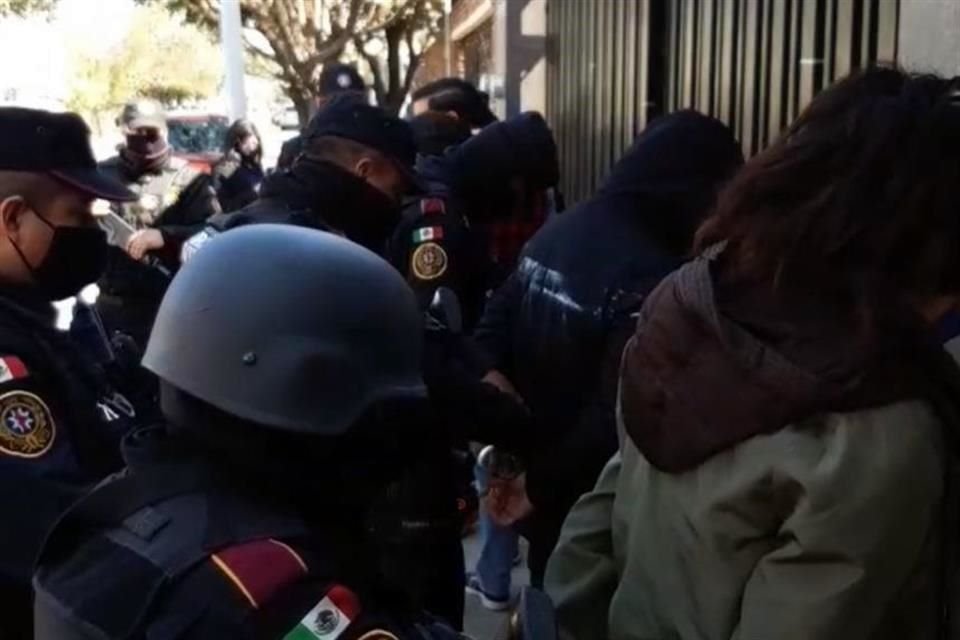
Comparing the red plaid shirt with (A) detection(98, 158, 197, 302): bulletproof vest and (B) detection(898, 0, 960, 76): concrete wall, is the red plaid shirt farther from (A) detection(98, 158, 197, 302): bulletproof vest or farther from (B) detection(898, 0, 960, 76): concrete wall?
(B) detection(898, 0, 960, 76): concrete wall

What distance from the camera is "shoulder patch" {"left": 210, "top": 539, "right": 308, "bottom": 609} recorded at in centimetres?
139

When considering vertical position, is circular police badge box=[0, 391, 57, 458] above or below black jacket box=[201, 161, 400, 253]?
below

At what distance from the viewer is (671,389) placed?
5.75ft

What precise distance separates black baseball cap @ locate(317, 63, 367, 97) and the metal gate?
1470mm

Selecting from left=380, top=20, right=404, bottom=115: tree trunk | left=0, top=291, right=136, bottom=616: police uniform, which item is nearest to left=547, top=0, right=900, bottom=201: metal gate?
left=0, top=291, right=136, bottom=616: police uniform

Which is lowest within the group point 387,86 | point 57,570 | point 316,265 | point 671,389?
point 387,86

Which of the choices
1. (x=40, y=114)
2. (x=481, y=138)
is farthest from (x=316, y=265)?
(x=481, y=138)

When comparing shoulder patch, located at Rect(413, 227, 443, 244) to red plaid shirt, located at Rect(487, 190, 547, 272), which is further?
red plaid shirt, located at Rect(487, 190, 547, 272)

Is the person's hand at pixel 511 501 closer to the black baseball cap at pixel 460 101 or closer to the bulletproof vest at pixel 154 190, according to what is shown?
the black baseball cap at pixel 460 101

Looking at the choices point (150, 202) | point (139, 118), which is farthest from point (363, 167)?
→ point (139, 118)

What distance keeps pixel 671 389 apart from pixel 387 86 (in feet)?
81.0

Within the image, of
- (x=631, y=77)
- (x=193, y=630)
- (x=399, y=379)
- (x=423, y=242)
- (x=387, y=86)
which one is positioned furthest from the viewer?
(x=387, y=86)

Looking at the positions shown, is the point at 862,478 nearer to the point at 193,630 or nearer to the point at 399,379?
the point at 399,379

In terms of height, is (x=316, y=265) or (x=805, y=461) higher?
(x=316, y=265)
